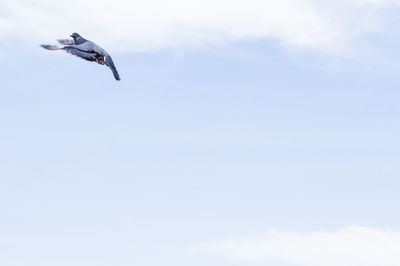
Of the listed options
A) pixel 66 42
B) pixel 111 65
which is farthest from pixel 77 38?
pixel 111 65

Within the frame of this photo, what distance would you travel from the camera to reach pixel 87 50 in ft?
237

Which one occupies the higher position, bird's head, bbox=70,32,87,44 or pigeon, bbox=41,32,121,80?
bird's head, bbox=70,32,87,44

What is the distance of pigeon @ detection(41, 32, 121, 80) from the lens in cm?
7188

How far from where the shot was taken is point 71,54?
71.6m

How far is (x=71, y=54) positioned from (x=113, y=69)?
4100 millimetres

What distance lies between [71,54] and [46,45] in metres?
2.20

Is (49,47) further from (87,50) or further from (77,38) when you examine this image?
(77,38)

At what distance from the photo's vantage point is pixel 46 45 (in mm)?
71062

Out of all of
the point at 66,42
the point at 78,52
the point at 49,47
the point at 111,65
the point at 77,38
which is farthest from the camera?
the point at 66,42

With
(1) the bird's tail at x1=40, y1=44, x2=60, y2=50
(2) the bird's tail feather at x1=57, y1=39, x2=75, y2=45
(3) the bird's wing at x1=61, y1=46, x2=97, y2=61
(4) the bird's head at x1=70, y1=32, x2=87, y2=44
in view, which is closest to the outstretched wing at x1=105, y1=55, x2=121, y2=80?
(3) the bird's wing at x1=61, y1=46, x2=97, y2=61

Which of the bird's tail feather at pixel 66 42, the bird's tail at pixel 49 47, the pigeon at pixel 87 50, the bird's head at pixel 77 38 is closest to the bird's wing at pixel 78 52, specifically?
the pigeon at pixel 87 50

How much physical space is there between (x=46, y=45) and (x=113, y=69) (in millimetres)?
6241

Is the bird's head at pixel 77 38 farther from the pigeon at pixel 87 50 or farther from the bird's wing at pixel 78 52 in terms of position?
the bird's wing at pixel 78 52

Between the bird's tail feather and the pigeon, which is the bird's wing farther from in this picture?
the bird's tail feather
